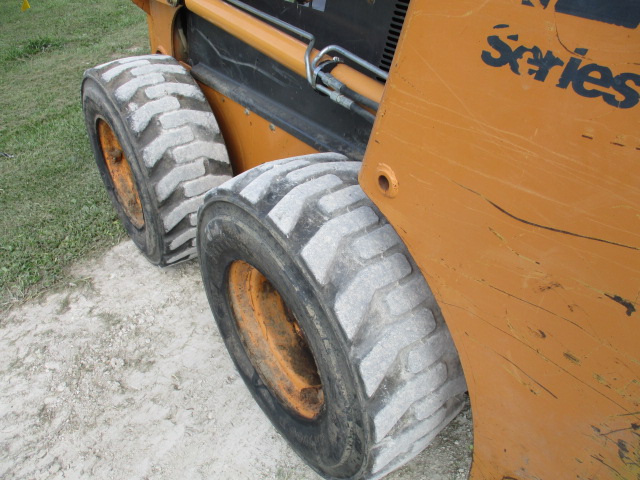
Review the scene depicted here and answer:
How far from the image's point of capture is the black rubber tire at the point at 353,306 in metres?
1.27

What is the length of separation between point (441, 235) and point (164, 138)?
1496 millimetres

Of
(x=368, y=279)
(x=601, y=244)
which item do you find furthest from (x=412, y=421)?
(x=601, y=244)

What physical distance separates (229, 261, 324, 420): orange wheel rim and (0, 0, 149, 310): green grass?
139 centimetres

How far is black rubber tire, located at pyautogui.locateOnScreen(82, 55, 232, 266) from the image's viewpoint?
223cm

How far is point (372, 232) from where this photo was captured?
1.34 m

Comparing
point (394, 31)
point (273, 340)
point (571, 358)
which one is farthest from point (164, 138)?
point (571, 358)

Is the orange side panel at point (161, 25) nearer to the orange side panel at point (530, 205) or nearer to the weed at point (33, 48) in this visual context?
the orange side panel at point (530, 205)

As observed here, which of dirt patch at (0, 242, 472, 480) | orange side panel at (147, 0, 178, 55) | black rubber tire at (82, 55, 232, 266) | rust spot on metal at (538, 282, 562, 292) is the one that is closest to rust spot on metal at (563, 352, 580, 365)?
rust spot on metal at (538, 282, 562, 292)

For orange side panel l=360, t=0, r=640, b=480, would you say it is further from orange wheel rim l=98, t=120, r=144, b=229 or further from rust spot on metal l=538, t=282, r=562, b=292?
orange wheel rim l=98, t=120, r=144, b=229

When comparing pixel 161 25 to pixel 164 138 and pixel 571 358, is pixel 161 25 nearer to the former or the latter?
pixel 164 138

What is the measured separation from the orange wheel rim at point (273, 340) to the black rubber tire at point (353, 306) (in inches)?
13.5

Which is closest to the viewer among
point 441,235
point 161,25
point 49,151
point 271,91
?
point 441,235

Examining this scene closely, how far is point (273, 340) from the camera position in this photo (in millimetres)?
1973

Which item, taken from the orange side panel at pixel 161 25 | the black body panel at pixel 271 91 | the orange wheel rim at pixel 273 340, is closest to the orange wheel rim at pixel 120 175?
the orange side panel at pixel 161 25
